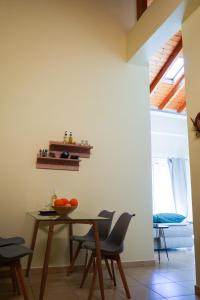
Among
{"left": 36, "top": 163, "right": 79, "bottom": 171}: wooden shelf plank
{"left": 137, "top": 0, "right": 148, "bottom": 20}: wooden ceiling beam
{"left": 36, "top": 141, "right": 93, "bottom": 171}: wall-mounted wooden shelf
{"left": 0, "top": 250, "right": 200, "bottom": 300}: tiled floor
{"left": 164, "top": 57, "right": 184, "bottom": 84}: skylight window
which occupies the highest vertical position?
{"left": 137, "top": 0, "right": 148, "bottom": 20}: wooden ceiling beam

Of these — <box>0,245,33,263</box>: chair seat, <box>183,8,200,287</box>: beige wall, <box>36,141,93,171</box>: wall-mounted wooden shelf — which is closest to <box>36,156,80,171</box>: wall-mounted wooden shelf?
<box>36,141,93,171</box>: wall-mounted wooden shelf

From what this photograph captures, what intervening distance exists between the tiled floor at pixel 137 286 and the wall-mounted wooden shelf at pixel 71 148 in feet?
4.87

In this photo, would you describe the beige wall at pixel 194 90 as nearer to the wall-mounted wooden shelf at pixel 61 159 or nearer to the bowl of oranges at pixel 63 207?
the bowl of oranges at pixel 63 207

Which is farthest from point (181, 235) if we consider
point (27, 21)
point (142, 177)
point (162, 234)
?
point (27, 21)

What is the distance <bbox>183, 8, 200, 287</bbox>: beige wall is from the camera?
2.59 metres

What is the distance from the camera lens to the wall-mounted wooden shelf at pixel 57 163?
3.30m

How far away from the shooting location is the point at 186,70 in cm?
293

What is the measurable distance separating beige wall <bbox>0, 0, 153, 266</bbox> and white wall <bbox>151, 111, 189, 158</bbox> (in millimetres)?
2869

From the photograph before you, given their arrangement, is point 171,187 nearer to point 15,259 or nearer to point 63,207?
point 63,207

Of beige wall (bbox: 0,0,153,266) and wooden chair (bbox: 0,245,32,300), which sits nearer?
wooden chair (bbox: 0,245,32,300)

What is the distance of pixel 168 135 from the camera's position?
6.98 m

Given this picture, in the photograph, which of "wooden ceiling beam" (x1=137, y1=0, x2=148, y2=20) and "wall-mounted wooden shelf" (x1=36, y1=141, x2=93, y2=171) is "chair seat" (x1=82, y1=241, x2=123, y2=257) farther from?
"wooden ceiling beam" (x1=137, y1=0, x2=148, y2=20)

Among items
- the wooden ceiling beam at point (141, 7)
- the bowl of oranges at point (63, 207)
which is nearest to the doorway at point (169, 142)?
the wooden ceiling beam at point (141, 7)

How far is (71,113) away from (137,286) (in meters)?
2.26
